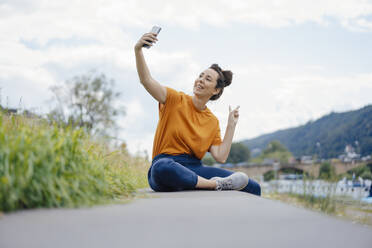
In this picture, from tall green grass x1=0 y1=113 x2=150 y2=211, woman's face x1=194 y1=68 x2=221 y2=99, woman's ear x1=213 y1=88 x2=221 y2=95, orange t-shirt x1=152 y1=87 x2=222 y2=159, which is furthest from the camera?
woman's ear x1=213 y1=88 x2=221 y2=95

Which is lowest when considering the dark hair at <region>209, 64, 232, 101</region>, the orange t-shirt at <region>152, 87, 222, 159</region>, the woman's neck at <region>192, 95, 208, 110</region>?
the orange t-shirt at <region>152, 87, 222, 159</region>

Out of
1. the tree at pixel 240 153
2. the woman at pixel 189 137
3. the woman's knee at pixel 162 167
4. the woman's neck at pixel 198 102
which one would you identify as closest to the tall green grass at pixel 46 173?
the woman's knee at pixel 162 167

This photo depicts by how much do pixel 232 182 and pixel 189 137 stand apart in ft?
1.80

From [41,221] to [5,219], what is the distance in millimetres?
149

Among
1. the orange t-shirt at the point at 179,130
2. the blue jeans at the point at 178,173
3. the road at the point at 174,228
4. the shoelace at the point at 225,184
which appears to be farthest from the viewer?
the orange t-shirt at the point at 179,130

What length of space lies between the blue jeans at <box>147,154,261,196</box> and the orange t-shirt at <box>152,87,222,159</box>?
0.07 metres

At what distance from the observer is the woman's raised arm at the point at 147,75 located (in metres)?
3.06

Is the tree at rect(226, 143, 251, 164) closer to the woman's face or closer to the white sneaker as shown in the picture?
the woman's face

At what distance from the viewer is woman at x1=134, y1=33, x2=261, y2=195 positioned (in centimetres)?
323

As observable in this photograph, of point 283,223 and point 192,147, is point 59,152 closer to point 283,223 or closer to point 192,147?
point 283,223

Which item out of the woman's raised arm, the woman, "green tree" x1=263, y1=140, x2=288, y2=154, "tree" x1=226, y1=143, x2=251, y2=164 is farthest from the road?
"green tree" x1=263, y1=140, x2=288, y2=154

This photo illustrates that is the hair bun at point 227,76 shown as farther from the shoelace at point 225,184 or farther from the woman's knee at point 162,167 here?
the woman's knee at point 162,167

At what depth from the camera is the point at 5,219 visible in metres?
1.68

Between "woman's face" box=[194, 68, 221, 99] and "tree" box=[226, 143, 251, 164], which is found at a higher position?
"woman's face" box=[194, 68, 221, 99]
